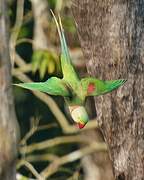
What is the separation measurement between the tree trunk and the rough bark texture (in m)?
0.74

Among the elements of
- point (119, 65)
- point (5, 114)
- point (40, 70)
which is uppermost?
point (119, 65)

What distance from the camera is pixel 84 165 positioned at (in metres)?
5.16

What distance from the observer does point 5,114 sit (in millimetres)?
2227

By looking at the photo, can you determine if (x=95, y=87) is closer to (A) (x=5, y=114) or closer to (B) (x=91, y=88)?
(B) (x=91, y=88)

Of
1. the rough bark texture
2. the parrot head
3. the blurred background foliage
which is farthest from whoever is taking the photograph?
the blurred background foliage

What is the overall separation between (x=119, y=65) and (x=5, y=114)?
89cm

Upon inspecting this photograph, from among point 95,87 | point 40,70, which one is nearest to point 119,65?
point 95,87

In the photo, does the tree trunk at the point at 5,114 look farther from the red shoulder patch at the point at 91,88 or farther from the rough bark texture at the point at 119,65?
the red shoulder patch at the point at 91,88

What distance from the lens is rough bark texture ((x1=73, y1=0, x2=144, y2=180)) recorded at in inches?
52.9

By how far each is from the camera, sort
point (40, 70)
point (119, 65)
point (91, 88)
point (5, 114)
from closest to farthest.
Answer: point (91, 88) → point (119, 65) → point (5, 114) → point (40, 70)

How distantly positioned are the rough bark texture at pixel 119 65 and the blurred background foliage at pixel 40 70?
7.96 feet

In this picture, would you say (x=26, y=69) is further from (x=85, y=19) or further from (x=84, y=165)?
(x=85, y=19)

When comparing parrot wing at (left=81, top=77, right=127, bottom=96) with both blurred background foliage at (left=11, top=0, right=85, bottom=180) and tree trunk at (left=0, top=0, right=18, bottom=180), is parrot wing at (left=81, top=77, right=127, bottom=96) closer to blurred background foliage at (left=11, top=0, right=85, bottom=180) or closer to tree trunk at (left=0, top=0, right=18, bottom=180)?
tree trunk at (left=0, top=0, right=18, bottom=180)

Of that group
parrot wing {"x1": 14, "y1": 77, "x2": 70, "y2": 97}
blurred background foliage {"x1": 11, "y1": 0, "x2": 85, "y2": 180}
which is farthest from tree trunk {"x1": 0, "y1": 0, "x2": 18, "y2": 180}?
blurred background foliage {"x1": 11, "y1": 0, "x2": 85, "y2": 180}
